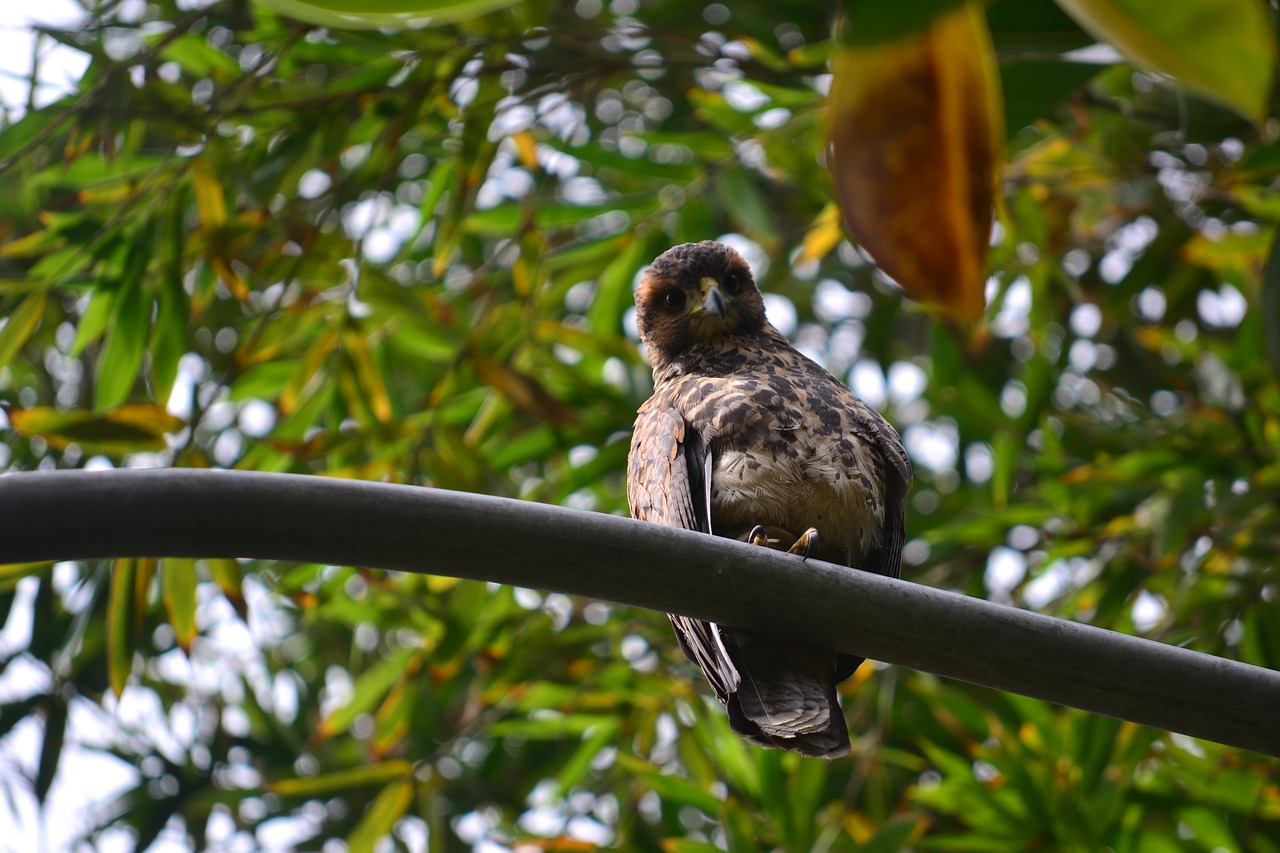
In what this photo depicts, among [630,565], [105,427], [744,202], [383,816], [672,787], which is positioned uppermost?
[630,565]

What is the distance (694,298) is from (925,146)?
2.22 metres

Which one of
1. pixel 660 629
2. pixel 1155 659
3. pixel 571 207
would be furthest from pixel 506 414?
pixel 1155 659

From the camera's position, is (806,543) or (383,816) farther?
(383,816)

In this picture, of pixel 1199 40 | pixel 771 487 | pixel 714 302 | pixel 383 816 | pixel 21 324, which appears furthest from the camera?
pixel 383 816

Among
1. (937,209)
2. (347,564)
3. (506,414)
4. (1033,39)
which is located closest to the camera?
(937,209)

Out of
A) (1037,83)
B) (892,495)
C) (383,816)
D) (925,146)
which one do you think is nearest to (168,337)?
(383,816)

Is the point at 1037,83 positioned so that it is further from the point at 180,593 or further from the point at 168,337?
the point at 168,337

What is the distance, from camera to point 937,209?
1.65 feet

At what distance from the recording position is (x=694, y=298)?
2.71 m

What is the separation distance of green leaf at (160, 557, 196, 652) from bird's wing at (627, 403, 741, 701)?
3.26 feet

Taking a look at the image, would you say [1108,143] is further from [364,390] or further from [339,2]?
[339,2]

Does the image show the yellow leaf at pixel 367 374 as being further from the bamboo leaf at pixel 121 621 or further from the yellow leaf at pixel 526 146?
the bamboo leaf at pixel 121 621

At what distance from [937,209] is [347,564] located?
804mm

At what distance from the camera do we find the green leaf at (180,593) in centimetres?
241
